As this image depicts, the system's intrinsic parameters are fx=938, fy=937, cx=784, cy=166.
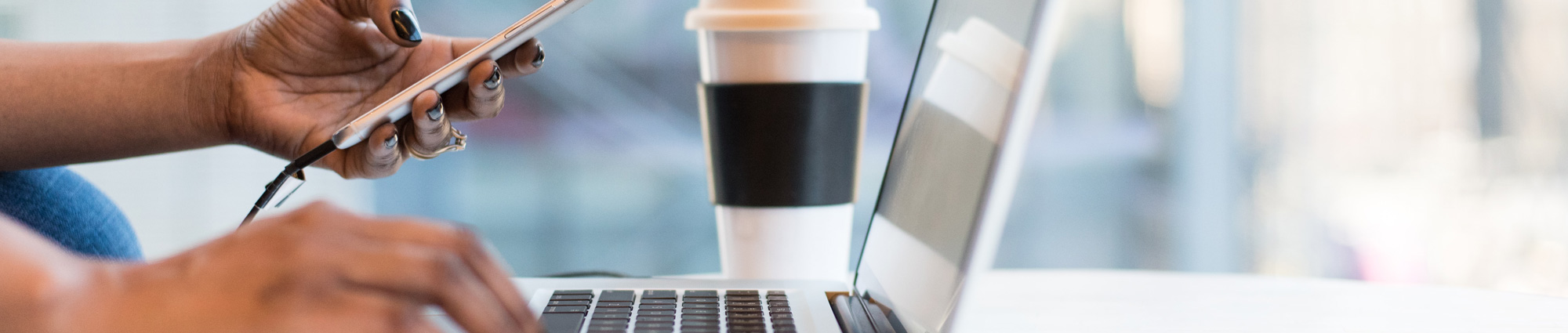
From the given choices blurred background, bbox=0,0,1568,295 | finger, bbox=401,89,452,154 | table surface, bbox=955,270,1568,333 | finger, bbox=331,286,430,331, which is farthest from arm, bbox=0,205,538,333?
blurred background, bbox=0,0,1568,295

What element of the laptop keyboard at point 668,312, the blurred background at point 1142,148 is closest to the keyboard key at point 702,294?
the laptop keyboard at point 668,312

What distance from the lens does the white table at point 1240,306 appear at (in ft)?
1.48

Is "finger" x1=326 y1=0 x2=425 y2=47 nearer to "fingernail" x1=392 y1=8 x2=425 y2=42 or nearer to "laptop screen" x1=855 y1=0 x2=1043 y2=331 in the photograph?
"fingernail" x1=392 y1=8 x2=425 y2=42

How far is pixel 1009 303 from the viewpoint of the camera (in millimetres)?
516

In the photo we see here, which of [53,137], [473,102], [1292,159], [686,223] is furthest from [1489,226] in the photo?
[53,137]

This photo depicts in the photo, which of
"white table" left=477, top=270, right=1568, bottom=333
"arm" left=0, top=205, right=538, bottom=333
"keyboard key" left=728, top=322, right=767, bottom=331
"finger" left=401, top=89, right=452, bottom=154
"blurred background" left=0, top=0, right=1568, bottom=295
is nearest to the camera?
"arm" left=0, top=205, right=538, bottom=333

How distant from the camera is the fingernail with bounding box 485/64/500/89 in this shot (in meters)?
Answer: 0.56

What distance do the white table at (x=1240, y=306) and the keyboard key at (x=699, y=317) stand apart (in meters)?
0.10

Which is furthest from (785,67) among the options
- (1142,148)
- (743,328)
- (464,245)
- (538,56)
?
(1142,148)

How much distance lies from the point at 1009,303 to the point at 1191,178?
150cm

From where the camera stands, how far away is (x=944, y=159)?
0.36 m

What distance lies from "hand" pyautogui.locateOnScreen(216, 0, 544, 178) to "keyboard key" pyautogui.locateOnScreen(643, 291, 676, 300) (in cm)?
21

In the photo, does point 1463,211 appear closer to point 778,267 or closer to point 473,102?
point 778,267

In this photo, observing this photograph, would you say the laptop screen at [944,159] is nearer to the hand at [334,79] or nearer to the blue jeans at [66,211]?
the hand at [334,79]
